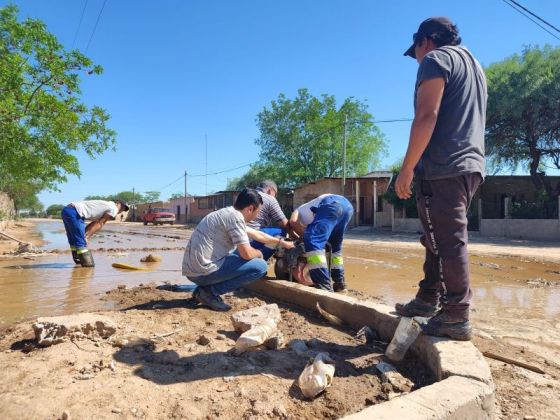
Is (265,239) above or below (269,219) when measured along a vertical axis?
below

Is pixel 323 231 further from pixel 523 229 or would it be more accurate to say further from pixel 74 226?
pixel 523 229

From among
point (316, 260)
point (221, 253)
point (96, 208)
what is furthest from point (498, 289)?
point (96, 208)

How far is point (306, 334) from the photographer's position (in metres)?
3.13

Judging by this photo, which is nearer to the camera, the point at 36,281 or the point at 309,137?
the point at 36,281

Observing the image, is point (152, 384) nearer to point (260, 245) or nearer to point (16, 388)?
point (16, 388)

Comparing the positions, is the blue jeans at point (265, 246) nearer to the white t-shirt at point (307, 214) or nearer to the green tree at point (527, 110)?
the white t-shirt at point (307, 214)

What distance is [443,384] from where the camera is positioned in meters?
1.92

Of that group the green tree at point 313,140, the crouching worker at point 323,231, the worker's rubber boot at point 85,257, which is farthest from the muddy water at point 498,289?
the green tree at point 313,140

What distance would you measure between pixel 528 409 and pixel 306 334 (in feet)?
4.88

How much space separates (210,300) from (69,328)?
4.41 ft

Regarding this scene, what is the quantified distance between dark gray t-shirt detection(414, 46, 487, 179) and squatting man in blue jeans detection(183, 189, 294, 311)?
1.69 metres

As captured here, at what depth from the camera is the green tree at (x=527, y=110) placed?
18.4 meters

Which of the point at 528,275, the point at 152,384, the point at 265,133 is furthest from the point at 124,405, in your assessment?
the point at 265,133

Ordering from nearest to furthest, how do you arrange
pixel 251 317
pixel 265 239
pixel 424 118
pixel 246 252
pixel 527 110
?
pixel 424 118, pixel 251 317, pixel 246 252, pixel 265 239, pixel 527 110
